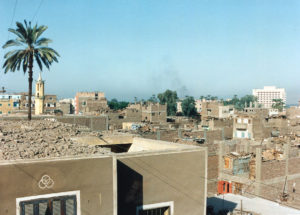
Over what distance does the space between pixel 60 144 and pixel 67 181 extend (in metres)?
2.76

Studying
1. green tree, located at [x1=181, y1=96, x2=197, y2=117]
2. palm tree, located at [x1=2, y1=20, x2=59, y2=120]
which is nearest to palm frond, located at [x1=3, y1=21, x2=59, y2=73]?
palm tree, located at [x1=2, y1=20, x2=59, y2=120]

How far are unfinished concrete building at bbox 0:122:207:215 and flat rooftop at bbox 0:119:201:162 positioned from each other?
0.11 m

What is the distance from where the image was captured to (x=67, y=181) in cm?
847

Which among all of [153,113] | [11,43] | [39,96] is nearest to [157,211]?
[11,43]

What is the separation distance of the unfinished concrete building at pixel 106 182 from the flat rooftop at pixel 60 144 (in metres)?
0.11

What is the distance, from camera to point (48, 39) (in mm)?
20000

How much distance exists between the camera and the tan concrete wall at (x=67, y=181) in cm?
790

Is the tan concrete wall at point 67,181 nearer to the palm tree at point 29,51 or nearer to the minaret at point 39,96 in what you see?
the palm tree at point 29,51

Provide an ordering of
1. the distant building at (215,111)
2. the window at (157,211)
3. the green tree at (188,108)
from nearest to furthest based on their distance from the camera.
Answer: the window at (157,211) → the distant building at (215,111) → the green tree at (188,108)

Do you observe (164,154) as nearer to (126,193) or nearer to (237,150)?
(126,193)

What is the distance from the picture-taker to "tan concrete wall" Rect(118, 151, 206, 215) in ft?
32.4

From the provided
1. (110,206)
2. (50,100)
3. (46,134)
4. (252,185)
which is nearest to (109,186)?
(110,206)

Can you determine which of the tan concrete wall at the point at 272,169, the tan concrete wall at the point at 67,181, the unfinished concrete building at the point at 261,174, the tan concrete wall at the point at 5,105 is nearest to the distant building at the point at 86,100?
the tan concrete wall at the point at 5,105

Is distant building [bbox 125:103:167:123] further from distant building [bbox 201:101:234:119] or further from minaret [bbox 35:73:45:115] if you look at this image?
minaret [bbox 35:73:45:115]
